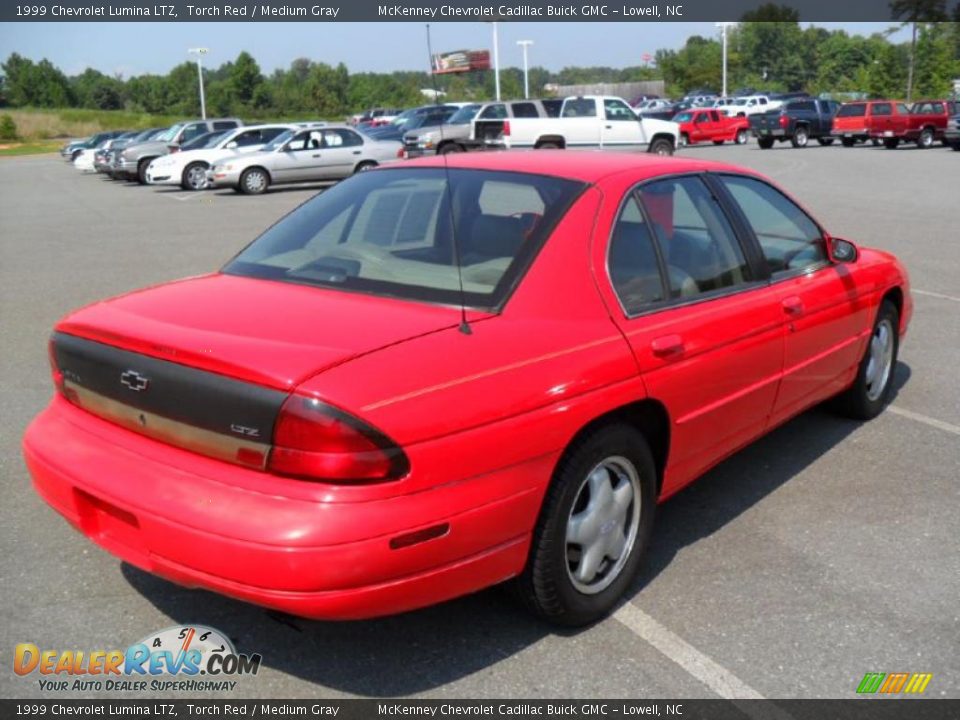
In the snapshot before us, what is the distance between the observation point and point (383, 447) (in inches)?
109

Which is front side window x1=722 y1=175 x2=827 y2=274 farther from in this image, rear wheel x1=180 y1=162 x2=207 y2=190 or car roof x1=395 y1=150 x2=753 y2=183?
rear wheel x1=180 y1=162 x2=207 y2=190

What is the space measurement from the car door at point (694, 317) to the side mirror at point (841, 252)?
0.80 meters

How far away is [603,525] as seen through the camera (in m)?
3.48

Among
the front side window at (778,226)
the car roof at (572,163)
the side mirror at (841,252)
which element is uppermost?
the car roof at (572,163)

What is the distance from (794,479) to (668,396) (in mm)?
1555

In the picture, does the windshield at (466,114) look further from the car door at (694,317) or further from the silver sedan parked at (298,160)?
the car door at (694,317)

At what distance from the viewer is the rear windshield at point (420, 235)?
3492 millimetres

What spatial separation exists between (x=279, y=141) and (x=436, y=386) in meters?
22.8

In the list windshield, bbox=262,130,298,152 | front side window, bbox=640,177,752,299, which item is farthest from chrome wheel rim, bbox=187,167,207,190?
front side window, bbox=640,177,752,299

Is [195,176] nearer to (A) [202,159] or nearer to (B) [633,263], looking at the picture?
(A) [202,159]

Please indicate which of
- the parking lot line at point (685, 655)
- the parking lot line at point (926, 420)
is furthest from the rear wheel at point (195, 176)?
the parking lot line at point (685, 655)

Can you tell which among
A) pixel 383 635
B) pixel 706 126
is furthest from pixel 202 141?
pixel 383 635
